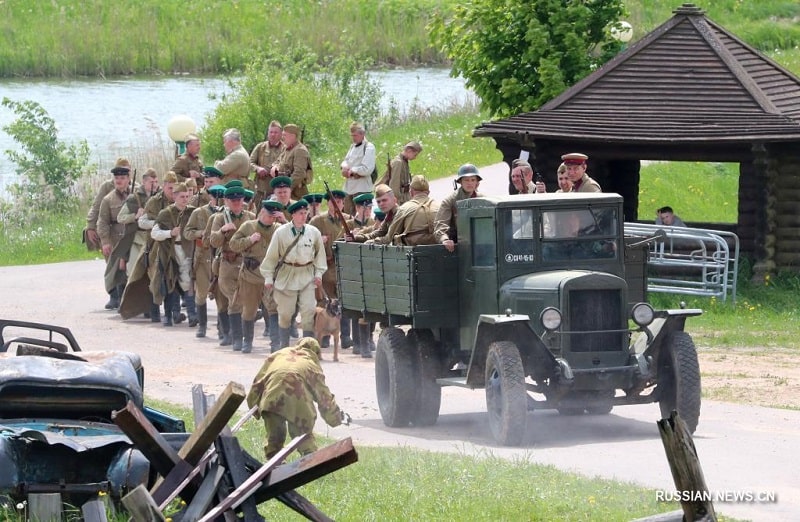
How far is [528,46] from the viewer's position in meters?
26.9

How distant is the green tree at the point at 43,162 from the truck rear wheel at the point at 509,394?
16631 millimetres

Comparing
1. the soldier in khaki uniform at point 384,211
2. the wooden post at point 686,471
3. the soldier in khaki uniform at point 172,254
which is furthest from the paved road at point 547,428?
the wooden post at point 686,471

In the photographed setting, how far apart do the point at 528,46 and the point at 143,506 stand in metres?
19.9

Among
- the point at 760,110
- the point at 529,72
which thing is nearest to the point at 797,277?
the point at 760,110

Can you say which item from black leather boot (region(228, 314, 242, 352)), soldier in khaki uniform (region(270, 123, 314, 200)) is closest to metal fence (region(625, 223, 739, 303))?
soldier in khaki uniform (region(270, 123, 314, 200))

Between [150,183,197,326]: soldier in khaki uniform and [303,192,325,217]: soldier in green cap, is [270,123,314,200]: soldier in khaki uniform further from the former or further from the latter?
[303,192,325,217]: soldier in green cap

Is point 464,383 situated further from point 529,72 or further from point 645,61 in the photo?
point 529,72

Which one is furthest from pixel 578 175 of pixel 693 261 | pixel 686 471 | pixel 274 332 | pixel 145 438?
pixel 686 471

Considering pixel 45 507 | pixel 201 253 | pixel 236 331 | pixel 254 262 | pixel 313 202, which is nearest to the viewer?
pixel 45 507

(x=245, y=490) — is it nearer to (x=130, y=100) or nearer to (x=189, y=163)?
(x=189, y=163)

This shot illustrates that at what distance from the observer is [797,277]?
21297mm

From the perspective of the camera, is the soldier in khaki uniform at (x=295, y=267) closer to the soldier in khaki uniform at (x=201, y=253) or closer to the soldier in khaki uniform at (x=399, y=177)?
the soldier in khaki uniform at (x=201, y=253)

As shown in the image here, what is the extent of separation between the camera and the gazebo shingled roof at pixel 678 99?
2116cm

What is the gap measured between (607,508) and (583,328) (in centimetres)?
330
